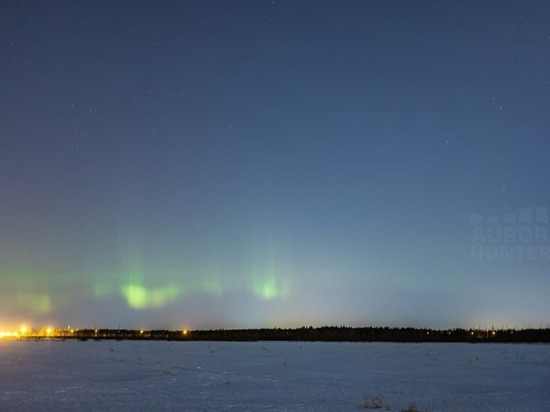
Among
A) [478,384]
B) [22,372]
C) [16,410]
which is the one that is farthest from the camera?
[22,372]

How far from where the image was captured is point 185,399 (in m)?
21.0

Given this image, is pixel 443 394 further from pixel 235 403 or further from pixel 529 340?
pixel 529 340

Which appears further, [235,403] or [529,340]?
[529,340]

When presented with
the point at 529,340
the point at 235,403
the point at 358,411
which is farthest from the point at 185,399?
the point at 529,340

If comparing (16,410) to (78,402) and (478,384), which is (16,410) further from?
(478,384)

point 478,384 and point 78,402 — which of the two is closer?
point 78,402

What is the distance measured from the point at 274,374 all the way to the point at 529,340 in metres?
134

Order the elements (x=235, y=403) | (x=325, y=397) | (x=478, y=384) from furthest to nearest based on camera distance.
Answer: (x=478, y=384)
(x=325, y=397)
(x=235, y=403)

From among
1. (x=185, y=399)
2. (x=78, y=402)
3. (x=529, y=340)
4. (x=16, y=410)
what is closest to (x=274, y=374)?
(x=185, y=399)

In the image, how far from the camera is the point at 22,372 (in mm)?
31906

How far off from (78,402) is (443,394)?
42.1ft

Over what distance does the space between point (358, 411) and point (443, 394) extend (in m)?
6.03

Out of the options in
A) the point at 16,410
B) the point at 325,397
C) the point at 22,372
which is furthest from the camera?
the point at 22,372

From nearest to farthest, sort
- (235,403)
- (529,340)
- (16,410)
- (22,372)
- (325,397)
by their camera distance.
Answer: (16,410) < (235,403) < (325,397) < (22,372) < (529,340)
